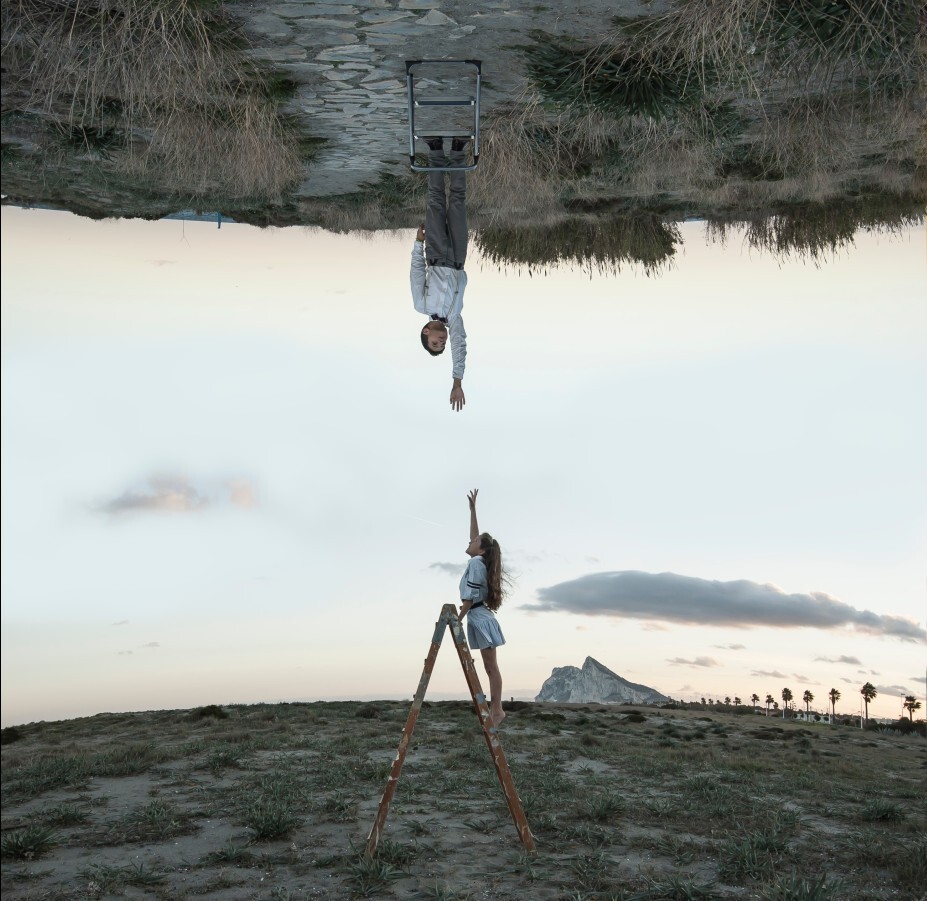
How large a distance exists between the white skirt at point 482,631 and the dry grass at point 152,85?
464cm

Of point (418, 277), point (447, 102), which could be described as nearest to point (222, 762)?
point (418, 277)

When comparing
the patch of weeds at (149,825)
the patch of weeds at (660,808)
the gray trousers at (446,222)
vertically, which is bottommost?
the patch of weeds at (660,808)

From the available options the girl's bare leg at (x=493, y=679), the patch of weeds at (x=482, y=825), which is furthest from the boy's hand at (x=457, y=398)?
the patch of weeds at (x=482, y=825)

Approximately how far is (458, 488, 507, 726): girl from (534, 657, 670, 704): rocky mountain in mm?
21652

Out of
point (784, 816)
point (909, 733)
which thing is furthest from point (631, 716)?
point (784, 816)

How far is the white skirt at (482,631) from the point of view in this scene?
18.0 ft

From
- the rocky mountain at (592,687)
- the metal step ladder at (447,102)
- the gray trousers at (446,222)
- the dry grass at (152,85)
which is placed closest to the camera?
the metal step ladder at (447,102)

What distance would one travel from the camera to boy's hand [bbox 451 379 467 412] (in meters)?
5.63

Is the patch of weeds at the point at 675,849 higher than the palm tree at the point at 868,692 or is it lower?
higher

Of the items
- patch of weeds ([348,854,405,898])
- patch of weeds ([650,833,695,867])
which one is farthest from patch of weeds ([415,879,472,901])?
patch of weeds ([650,833,695,867])

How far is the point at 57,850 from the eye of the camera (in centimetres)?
573

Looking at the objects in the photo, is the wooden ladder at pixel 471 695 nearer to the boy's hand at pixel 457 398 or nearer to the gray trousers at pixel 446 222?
the boy's hand at pixel 457 398

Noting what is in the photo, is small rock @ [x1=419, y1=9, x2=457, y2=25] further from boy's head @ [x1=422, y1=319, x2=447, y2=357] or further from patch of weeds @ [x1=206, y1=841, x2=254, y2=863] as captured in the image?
patch of weeds @ [x1=206, y1=841, x2=254, y2=863]

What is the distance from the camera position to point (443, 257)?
609 centimetres
